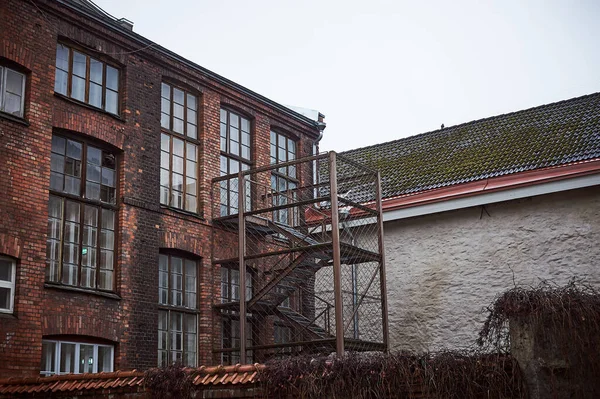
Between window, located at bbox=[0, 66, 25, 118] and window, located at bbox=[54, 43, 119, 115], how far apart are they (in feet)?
2.44

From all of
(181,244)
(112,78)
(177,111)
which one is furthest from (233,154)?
(112,78)

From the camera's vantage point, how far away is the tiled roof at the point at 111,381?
420 inches

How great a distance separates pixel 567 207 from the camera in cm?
1797

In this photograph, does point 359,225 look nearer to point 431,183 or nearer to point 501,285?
point 431,183

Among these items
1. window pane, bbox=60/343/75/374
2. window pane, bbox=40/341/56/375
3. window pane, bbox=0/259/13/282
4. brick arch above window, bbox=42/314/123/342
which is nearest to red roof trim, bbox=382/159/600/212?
brick arch above window, bbox=42/314/123/342

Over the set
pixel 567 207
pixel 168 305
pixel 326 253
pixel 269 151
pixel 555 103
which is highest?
pixel 555 103

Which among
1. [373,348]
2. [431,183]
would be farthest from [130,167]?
[431,183]

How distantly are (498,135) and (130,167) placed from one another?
10.7 meters

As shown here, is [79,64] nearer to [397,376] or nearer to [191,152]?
[191,152]

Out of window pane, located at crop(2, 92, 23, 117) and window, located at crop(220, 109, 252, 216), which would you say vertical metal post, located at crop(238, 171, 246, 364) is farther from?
window pane, located at crop(2, 92, 23, 117)

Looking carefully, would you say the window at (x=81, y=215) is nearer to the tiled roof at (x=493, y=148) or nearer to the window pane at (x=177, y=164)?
the window pane at (x=177, y=164)

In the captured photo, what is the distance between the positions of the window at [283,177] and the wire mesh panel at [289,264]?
0.10ft

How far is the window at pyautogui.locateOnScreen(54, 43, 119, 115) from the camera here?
15.3 meters

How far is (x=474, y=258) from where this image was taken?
62.4 ft
